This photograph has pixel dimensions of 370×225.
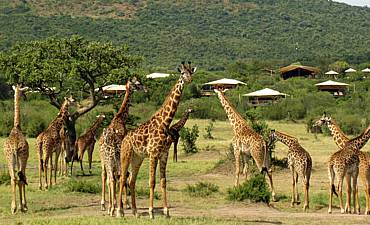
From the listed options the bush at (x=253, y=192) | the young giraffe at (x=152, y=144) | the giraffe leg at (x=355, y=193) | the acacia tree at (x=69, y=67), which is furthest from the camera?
the acacia tree at (x=69, y=67)

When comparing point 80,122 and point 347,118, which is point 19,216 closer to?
point 80,122

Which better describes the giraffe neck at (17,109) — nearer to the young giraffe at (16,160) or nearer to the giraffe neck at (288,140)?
the young giraffe at (16,160)

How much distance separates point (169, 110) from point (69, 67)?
14295 mm

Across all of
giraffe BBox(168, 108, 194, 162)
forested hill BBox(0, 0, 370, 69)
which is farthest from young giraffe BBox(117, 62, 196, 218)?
forested hill BBox(0, 0, 370, 69)

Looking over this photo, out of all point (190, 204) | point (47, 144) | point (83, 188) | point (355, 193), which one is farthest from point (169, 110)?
point (47, 144)

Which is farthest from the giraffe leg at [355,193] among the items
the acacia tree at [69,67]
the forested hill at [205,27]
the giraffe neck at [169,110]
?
the forested hill at [205,27]

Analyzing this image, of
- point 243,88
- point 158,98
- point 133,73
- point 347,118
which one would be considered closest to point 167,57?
point 243,88

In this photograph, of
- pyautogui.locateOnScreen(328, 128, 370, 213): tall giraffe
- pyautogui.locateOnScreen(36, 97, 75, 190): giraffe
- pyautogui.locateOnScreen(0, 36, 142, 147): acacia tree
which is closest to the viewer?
pyautogui.locateOnScreen(328, 128, 370, 213): tall giraffe

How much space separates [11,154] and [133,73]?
14815mm

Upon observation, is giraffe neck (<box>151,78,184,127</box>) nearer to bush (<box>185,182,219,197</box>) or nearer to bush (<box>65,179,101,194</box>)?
bush (<box>185,182,219,197</box>)

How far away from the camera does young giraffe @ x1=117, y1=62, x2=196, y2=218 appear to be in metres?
13.7

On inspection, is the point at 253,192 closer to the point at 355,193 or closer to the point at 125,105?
the point at 355,193

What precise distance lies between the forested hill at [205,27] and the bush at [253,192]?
241ft

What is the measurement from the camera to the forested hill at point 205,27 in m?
101
